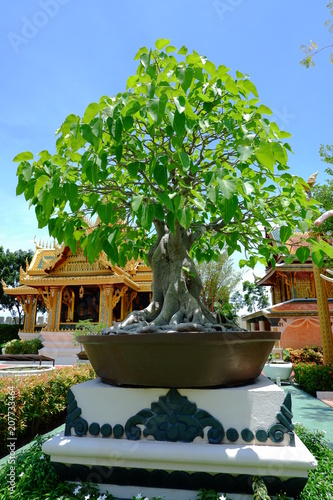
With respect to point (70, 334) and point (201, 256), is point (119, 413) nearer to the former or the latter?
point (201, 256)

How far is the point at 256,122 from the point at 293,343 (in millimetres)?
16068

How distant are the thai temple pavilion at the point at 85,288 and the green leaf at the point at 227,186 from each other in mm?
15478

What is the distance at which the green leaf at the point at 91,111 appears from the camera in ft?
5.05

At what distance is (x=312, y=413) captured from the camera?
5.92m

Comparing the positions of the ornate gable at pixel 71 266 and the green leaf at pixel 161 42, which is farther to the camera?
the ornate gable at pixel 71 266

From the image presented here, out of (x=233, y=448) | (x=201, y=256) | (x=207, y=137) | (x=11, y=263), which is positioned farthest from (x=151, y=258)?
(x=11, y=263)

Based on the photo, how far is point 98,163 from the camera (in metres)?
1.59

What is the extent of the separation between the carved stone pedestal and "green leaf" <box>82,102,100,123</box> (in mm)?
1528

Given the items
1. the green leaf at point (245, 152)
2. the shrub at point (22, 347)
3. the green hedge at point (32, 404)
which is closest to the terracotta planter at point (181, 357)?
the green leaf at point (245, 152)

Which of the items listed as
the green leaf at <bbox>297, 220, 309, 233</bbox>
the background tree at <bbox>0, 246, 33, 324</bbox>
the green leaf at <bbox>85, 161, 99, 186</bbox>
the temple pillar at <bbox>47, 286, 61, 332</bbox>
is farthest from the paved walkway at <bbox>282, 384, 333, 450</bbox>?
the background tree at <bbox>0, 246, 33, 324</bbox>

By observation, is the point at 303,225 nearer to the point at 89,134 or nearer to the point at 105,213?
the point at 105,213

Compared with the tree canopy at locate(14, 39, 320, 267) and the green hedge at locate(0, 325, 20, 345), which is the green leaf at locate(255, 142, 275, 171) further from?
the green hedge at locate(0, 325, 20, 345)

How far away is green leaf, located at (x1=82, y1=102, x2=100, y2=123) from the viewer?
1540mm

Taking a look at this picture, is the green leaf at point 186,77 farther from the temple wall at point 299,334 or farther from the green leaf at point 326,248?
the temple wall at point 299,334
